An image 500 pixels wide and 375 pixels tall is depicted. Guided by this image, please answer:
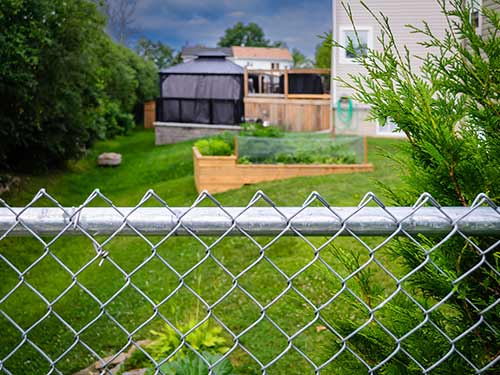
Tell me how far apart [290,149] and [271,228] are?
32.5 ft

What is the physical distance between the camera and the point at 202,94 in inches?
885

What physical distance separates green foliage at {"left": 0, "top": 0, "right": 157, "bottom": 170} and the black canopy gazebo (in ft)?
21.4

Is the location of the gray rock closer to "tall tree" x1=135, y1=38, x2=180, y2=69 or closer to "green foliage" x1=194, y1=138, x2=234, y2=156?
"green foliage" x1=194, y1=138, x2=234, y2=156

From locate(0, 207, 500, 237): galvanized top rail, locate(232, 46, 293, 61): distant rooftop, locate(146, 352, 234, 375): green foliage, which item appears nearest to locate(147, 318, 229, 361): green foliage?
locate(146, 352, 234, 375): green foliage

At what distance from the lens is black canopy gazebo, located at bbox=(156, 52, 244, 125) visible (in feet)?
71.5

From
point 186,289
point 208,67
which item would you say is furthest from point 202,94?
point 186,289

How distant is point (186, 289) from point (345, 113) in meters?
13.2

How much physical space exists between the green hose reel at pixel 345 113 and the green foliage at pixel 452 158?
1557 cm

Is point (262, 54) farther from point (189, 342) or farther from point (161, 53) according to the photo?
A: point (189, 342)

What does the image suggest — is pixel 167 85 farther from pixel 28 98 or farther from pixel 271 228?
pixel 271 228

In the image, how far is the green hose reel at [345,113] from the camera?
17016mm

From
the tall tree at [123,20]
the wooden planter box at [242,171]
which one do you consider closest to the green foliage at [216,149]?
the wooden planter box at [242,171]

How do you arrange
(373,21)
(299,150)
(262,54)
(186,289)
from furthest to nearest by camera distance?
(262,54), (373,21), (299,150), (186,289)

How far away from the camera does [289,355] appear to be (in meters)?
4.32
